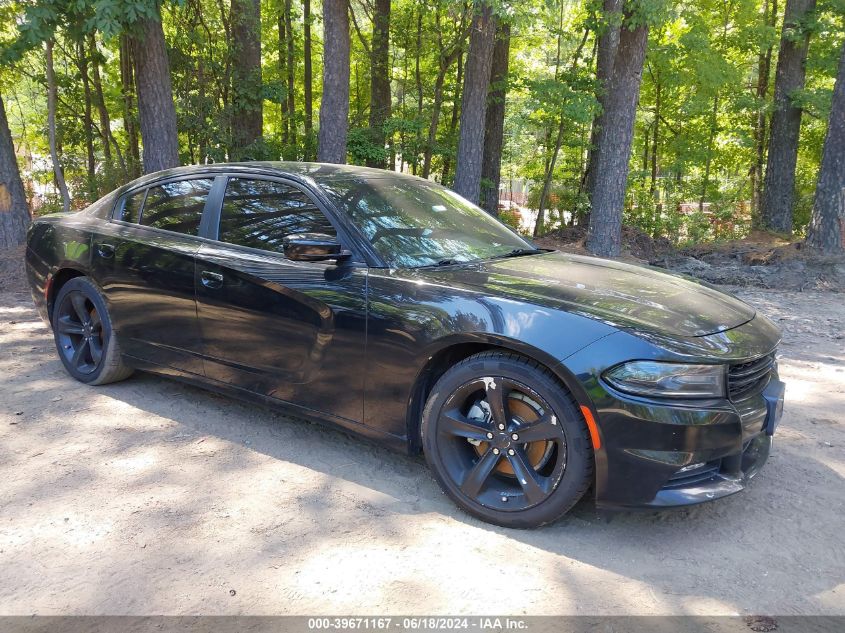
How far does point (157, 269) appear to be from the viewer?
418 centimetres

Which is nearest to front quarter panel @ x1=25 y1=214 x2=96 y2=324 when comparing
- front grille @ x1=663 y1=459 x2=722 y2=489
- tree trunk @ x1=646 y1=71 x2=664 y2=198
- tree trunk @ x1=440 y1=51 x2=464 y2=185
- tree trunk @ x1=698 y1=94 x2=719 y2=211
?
front grille @ x1=663 y1=459 x2=722 y2=489

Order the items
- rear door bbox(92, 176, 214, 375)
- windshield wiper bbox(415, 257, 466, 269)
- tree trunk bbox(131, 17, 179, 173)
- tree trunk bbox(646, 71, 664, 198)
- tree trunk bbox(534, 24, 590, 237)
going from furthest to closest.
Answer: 1. tree trunk bbox(646, 71, 664, 198)
2. tree trunk bbox(534, 24, 590, 237)
3. tree trunk bbox(131, 17, 179, 173)
4. rear door bbox(92, 176, 214, 375)
5. windshield wiper bbox(415, 257, 466, 269)

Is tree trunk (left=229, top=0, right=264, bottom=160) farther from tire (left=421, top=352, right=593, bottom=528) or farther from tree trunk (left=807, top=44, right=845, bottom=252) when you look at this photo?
tire (left=421, top=352, right=593, bottom=528)

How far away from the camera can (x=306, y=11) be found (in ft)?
59.6

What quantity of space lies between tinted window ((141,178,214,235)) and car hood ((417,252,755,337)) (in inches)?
68.9

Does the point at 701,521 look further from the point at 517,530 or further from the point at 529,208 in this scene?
the point at 529,208

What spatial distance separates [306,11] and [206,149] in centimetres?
653

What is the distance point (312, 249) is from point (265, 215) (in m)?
0.71

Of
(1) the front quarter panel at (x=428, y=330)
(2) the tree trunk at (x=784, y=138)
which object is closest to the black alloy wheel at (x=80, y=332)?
(1) the front quarter panel at (x=428, y=330)

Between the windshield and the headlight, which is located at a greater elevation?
the windshield

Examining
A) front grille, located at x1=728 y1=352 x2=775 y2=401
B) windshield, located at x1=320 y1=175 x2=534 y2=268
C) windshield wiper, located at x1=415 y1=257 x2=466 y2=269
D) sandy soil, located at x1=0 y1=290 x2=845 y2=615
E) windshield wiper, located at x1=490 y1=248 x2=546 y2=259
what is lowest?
sandy soil, located at x1=0 y1=290 x2=845 y2=615

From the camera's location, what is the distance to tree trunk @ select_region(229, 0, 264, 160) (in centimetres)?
1409

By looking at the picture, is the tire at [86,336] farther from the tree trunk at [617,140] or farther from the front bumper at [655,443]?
the tree trunk at [617,140]

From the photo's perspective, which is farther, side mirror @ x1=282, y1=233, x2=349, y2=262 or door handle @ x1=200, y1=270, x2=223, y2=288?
door handle @ x1=200, y1=270, x2=223, y2=288
